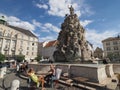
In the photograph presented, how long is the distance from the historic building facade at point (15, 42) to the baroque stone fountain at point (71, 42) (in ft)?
138

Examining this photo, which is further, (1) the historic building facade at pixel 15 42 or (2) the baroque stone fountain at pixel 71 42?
A: (1) the historic building facade at pixel 15 42

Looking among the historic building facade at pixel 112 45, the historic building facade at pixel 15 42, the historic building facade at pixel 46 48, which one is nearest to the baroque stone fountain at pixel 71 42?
the historic building facade at pixel 15 42

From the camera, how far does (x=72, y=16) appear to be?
25.0m

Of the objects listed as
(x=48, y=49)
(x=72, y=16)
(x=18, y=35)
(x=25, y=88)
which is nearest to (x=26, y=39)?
(x=18, y=35)

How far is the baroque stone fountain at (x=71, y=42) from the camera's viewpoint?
21.6 m

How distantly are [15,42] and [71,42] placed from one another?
4797 centimetres

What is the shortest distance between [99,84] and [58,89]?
304 centimetres

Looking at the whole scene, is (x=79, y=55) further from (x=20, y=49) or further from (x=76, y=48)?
(x=20, y=49)

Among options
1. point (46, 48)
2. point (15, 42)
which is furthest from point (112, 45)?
point (15, 42)

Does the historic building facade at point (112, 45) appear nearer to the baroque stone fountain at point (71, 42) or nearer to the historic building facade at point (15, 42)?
the historic building facade at point (15, 42)

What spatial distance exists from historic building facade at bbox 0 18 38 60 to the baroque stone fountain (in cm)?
4197

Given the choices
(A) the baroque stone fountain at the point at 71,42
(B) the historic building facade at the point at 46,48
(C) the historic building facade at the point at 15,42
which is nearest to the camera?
(A) the baroque stone fountain at the point at 71,42

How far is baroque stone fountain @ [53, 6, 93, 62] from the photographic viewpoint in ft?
70.7

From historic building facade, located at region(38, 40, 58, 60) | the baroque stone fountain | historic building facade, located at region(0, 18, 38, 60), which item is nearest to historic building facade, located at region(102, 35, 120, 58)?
historic building facade, located at region(38, 40, 58, 60)
